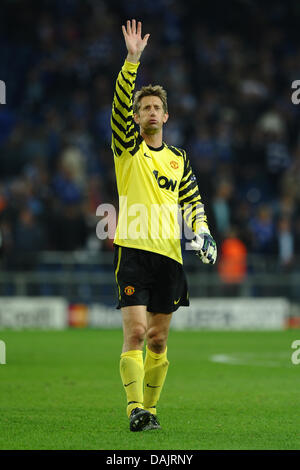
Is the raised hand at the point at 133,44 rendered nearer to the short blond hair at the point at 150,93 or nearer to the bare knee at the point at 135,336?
the short blond hair at the point at 150,93

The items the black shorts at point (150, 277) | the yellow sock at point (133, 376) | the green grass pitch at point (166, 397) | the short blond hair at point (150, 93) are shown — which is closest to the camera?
the green grass pitch at point (166, 397)

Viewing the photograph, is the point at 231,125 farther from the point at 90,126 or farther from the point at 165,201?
the point at 165,201

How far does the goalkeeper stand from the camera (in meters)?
6.94

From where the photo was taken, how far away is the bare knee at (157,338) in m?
7.21

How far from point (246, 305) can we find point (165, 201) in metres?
12.4

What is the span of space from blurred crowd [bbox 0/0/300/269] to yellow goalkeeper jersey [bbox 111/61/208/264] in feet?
34.0

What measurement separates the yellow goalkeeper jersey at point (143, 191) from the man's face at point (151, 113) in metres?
0.11

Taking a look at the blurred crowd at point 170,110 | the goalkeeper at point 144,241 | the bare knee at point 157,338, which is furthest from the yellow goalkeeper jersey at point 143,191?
the blurred crowd at point 170,110

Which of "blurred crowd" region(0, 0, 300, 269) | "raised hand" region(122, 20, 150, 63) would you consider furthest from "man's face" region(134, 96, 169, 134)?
"blurred crowd" region(0, 0, 300, 269)

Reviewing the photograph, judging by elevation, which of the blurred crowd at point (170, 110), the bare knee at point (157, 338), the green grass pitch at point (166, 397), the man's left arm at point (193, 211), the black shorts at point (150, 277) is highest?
the blurred crowd at point (170, 110)

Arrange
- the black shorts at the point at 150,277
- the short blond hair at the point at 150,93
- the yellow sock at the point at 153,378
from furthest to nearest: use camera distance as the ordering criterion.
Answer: the yellow sock at the point at 153,378 → the short blond hair at the point at 150,93 → the black shorts at the point at 150,277

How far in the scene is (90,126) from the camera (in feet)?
70.8

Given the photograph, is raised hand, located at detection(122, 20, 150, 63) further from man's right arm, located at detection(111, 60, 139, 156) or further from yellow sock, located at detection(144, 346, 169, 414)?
yellow sock, located at detection(144, 346, 169, 414)
